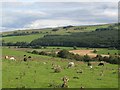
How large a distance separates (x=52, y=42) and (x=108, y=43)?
36.0 m

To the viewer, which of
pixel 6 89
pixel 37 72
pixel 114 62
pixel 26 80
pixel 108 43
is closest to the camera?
pixel 6 89

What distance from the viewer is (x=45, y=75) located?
37.9 m

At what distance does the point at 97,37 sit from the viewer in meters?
200

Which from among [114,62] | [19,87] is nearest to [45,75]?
[19,87]

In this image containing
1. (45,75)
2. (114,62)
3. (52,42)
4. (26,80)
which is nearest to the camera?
(26,80)

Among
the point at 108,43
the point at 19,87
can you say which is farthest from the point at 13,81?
the point at 108,43

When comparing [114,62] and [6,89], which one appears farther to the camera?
[114,62]

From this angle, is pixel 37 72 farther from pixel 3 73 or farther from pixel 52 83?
pixel 52 83

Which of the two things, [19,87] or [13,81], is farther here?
[13,81]

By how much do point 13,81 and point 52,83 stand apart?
3.96 meters

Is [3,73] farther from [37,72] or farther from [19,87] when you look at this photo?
[19,87]

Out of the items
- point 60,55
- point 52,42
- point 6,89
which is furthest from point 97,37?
point 6,89

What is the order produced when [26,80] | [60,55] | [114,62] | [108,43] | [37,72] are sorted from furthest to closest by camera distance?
[108,43]
[60,55]
[114,62]
[37,72]
[26,80]

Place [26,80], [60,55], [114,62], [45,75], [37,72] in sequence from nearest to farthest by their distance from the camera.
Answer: [26,80]
[45,75]
[37,72]
[114,62]
[60,55]
